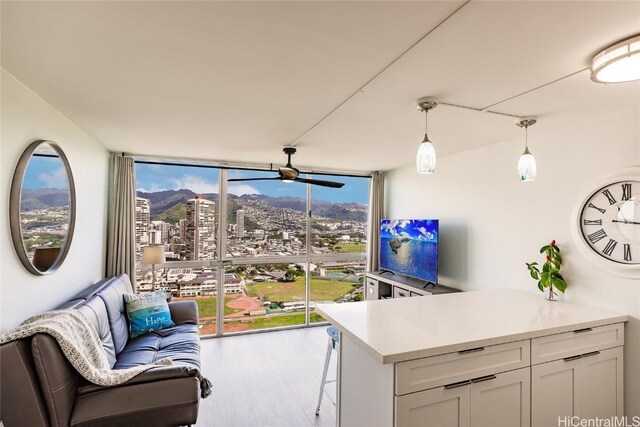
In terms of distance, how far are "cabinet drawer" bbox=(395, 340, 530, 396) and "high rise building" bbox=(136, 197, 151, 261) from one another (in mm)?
3652

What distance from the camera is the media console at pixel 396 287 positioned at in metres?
3.59

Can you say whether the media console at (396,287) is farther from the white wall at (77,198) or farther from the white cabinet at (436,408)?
the white wall at (77,198)

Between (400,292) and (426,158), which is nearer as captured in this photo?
(426,158)

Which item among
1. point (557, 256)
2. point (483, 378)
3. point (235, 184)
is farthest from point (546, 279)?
point (235, 184)

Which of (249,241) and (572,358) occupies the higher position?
(249,241)

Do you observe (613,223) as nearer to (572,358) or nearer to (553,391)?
(572,358)

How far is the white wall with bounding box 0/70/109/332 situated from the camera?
176 centimetres

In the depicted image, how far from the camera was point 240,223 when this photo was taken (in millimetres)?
4473

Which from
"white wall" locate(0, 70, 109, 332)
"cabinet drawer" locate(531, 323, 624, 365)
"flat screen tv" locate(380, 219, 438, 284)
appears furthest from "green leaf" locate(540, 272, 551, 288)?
"white wall" locate(0, 70, 109, 332)

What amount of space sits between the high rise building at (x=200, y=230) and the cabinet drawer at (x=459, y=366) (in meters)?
3.38

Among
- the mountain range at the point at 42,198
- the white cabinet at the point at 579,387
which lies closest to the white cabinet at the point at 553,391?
the white cabinet at the point at 579,387

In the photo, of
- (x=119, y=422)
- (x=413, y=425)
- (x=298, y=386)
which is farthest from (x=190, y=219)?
(x=413, y=425)

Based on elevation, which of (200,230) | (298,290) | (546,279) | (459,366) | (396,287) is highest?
(200,230)

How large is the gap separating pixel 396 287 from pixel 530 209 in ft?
5.94
